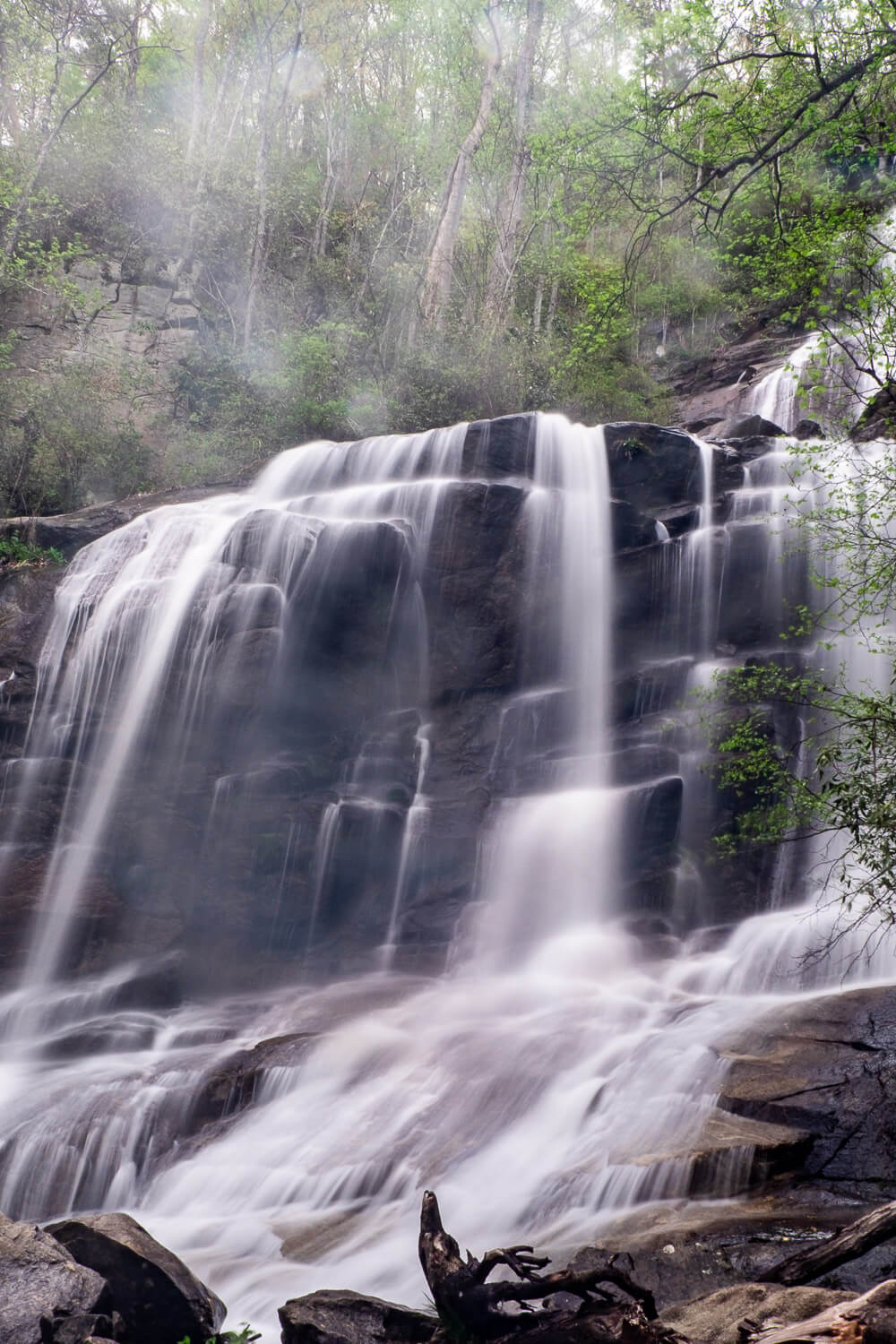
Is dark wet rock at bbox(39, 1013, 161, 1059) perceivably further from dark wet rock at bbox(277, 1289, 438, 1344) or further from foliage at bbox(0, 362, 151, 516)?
foliage at bbox(0, 362, 151, 516)

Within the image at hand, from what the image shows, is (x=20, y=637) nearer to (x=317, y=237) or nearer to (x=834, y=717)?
(x=834, y=717)

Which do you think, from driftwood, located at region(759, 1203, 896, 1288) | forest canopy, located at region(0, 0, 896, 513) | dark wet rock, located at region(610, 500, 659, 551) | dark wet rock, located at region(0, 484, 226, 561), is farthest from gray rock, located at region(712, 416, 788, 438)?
driftwood, located at region(759, 1203, 896, 1288)

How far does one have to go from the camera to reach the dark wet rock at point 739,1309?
14.1 feet

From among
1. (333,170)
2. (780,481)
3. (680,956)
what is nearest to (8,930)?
(680,956)

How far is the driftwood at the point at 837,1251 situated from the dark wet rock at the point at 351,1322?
187 cm

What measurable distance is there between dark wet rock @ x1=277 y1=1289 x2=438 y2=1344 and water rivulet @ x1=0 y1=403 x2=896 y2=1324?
2434 millimetres

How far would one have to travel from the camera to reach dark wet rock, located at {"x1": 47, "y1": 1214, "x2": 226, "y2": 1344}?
5625 millimetres

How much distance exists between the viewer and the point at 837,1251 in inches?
184

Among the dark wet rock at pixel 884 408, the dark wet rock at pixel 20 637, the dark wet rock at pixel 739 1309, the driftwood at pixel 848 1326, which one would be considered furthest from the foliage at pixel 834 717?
the dark wet rock at pixel 20 637

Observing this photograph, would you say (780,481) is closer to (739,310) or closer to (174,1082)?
(174,1082)

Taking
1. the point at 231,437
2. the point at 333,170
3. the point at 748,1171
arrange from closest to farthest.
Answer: the point at 748,1171, the point at 231,437, the point at 333,170

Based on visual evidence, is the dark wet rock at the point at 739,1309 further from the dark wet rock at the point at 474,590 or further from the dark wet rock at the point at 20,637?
the dark wet rock at the point at 20,637

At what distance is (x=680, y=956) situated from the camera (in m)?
11.7

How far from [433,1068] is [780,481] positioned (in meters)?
11.4
